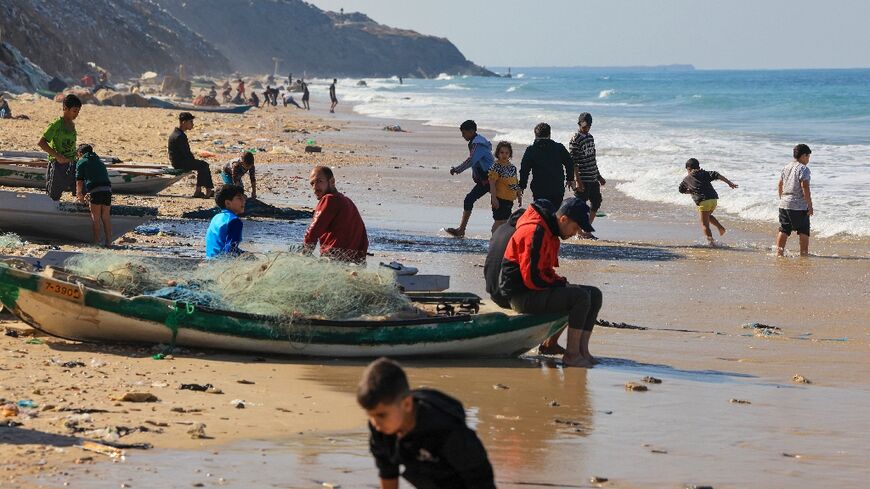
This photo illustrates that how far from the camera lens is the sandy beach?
6.25m

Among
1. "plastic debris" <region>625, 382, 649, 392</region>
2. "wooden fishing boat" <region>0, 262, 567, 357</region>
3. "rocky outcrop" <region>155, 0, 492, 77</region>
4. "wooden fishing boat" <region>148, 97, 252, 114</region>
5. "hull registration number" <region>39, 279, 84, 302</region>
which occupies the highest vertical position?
"rocky outcrop" <region>155, 0, 492, 77</region>

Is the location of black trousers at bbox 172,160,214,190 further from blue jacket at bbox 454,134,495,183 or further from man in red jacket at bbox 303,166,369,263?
man in red jacket at bbox 303,166,369,263

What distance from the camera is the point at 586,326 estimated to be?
888cm

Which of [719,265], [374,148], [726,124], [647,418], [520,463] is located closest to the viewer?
[520,463]

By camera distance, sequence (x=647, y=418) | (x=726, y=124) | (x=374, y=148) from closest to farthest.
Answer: (x=647, y=418) → (x=374, y=148) → (x=726, y=124)

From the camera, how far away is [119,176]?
17438mm

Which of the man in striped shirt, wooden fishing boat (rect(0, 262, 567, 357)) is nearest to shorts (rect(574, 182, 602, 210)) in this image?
the man in striped shirt

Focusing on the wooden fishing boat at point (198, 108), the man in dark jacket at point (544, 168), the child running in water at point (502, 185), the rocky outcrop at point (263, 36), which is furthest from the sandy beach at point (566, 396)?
the rocky outcrop at point (263, 36)

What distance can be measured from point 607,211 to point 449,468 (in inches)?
619

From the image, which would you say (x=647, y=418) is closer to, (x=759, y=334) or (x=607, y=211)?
(x=759, y=334)

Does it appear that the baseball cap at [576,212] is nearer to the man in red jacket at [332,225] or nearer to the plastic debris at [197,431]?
the man in red jacket at [332,225]

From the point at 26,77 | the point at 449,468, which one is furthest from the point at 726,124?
the point at 449,468

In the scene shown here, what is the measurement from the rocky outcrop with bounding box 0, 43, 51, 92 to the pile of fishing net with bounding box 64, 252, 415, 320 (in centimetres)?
4028

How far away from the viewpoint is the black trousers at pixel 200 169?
1806 cm
